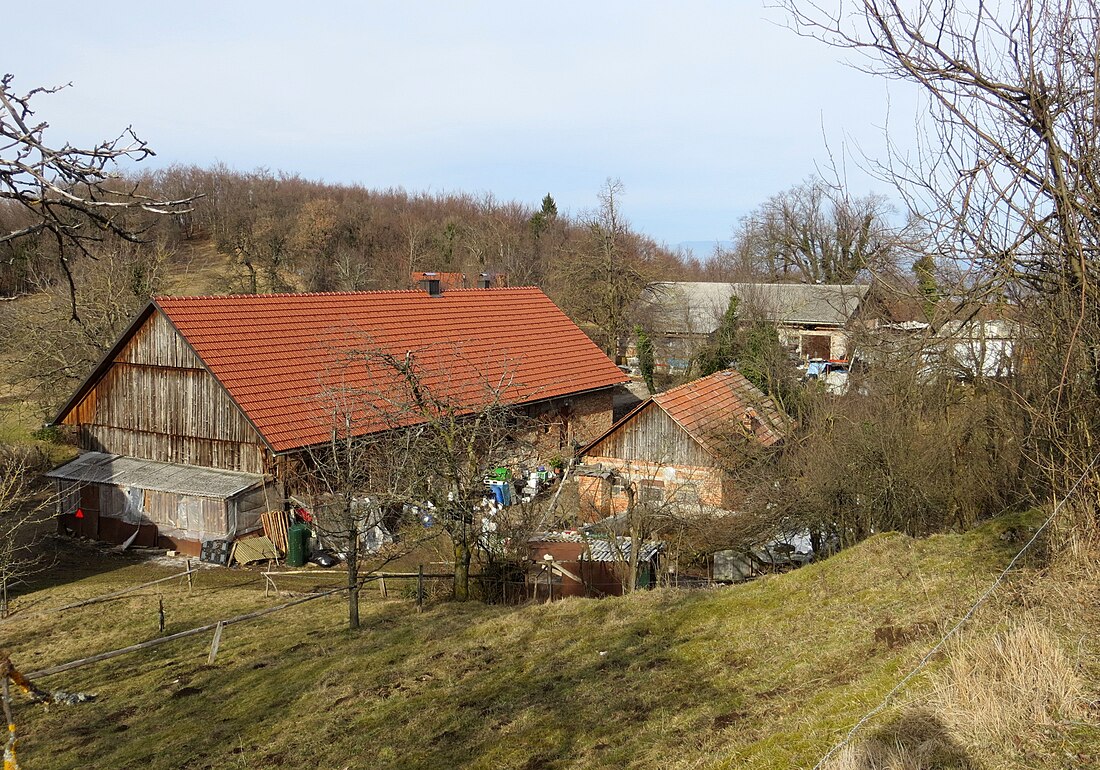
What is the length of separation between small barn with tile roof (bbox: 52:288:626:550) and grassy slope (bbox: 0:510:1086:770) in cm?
684

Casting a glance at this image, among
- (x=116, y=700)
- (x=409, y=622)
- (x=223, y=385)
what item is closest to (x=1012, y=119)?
(x=409, y=622)

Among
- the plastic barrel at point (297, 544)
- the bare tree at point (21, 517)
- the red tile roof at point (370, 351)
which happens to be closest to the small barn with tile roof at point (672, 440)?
the red tile roof at point (370, 351)

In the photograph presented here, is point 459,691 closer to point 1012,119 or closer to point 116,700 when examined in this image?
point 116,700

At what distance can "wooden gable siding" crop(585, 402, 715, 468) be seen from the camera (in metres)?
21.6

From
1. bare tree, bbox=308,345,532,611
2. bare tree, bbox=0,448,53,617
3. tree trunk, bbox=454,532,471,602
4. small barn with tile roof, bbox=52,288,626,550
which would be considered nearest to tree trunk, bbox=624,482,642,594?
bare tree, bbox=308,345,532,611

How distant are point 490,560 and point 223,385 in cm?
914

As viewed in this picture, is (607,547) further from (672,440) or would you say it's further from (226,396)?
(226,396)

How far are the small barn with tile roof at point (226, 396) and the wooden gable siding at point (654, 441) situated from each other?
2885 mm

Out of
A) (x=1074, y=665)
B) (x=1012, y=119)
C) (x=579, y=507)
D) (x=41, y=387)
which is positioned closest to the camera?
(x=1074, y=665)

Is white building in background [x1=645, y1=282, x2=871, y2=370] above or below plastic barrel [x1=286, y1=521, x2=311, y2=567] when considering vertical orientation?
above

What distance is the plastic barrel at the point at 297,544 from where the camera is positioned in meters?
19.8

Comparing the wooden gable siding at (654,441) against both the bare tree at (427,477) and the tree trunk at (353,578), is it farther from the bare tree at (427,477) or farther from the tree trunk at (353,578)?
the tree trunk at (353,578)

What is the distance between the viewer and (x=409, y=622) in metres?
13.8

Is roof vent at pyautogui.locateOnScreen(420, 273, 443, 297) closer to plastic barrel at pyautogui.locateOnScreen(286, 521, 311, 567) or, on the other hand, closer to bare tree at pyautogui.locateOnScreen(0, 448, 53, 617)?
plastic barrel at pyautogui.locateOnScreen(286, 521, 311, 567)
